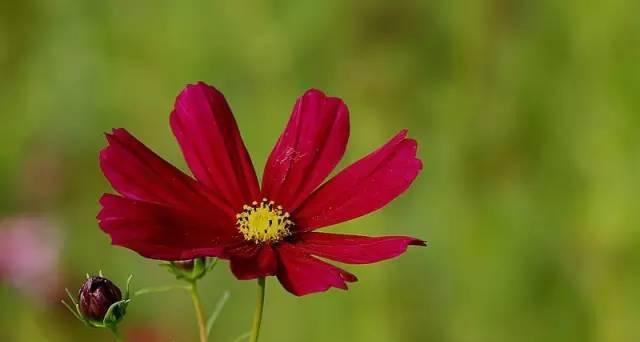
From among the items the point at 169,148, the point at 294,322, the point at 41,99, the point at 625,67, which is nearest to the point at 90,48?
the point at 41,99

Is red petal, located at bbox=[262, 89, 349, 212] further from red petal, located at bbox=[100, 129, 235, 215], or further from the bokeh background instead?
the bokeh background

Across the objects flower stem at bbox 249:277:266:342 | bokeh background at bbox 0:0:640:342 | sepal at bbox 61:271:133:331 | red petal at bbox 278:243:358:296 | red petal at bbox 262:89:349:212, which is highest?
bokeh background at bbox 0:0:640:342

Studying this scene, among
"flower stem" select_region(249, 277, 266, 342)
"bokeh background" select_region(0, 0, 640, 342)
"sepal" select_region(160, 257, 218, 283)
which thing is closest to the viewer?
"flower stem" select_region(249, 277, 266, 342)

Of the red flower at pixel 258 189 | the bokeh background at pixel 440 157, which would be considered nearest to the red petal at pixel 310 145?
the red flower at pixel 258 189

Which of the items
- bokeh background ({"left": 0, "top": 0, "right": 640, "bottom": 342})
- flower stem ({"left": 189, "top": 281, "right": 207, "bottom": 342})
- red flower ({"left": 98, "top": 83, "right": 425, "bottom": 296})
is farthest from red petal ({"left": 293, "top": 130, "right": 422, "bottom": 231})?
bokeh background ({"left": 0, "top": 0, "right": 640, "bottom": 342})

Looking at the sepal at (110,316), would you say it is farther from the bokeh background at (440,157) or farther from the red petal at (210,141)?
the bokeh background at (440,157)

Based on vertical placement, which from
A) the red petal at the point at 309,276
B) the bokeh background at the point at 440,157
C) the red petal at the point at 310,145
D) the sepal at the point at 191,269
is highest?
the bokeh background at the point at 440,157
